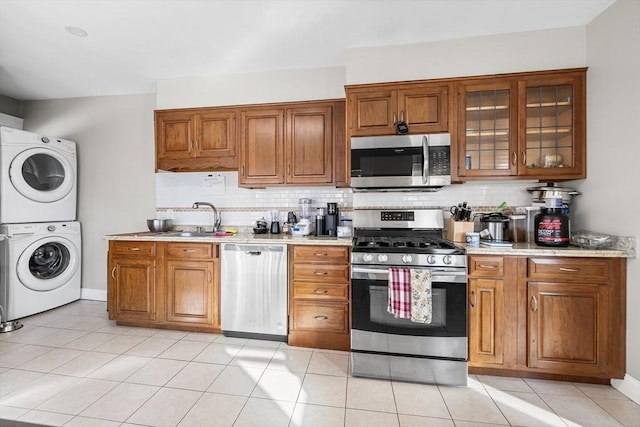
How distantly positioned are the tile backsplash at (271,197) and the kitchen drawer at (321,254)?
1.87 ft

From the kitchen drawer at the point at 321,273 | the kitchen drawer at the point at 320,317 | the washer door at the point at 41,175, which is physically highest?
the washer door at the point at 41,175

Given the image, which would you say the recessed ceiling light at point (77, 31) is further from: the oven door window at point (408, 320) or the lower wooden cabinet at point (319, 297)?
the oven door window at point (408, 320)

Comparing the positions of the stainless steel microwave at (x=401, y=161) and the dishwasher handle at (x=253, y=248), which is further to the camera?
the dishwasher handle at (x=253, y=248)

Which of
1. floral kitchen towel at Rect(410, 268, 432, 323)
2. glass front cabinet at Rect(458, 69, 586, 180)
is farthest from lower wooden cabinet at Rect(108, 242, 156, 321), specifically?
glass front cabinet at Rect(458, 69, 586, 180)

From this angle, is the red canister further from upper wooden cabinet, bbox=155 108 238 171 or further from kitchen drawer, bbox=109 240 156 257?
kitchen drawer, bbox=109 240 156 257

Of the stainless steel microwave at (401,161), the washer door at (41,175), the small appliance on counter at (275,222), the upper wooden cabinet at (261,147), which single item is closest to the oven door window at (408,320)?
the stainless steel microwave at (401,161)

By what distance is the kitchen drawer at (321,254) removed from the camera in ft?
7.98

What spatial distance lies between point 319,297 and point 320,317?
0.57ft

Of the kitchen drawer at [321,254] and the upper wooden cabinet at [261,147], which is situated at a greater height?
the upper wooden cabinet at [261,147]

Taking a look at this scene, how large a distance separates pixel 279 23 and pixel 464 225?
2.27 meters

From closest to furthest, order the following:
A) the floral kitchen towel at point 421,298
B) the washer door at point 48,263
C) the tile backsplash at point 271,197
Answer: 1. the floral kitchen towel at point 421,298
2. the tile backsplash at point 271,197
3. the washer door at point 48,263

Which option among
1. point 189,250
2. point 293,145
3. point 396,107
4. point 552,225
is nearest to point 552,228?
point 552,225

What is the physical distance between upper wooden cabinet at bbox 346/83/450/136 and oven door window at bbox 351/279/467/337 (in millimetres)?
1341

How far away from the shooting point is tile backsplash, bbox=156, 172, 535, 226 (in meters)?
2.68
